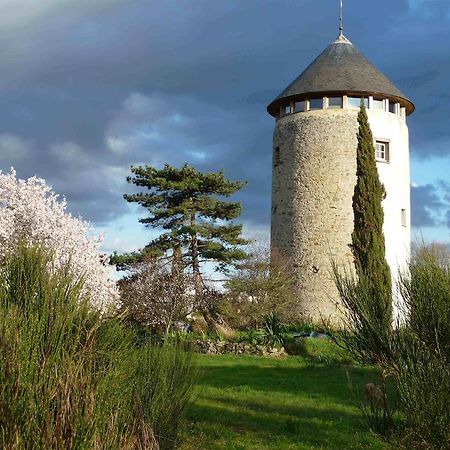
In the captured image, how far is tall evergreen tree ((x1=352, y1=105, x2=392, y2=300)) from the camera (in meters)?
19.2

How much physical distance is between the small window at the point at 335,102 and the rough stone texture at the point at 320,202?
263 mm

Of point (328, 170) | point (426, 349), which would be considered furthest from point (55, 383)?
point (328, 170)

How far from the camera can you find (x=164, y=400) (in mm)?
7363

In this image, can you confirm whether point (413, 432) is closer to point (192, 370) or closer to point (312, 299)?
point (192, 370)

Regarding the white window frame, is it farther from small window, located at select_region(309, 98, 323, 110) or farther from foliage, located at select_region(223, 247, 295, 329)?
foliage, located at select_region(223, 247, 295, 329)

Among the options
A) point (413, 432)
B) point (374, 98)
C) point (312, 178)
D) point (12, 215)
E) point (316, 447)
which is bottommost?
point (316, 447)

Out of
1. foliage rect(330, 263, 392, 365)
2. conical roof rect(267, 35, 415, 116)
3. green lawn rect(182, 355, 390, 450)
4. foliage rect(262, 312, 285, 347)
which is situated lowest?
green lawn rect(182, 355, 390, 450)

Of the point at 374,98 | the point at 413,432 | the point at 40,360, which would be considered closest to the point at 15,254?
the point at 40,360

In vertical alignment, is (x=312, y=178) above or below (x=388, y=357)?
above

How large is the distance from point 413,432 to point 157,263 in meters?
20.1

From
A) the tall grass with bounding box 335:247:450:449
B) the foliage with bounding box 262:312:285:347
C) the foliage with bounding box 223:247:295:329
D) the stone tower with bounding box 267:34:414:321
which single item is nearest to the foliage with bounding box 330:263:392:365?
the tall grass with bounding box 335:247:450:449

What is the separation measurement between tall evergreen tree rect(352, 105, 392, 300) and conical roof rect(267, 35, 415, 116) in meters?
7.64

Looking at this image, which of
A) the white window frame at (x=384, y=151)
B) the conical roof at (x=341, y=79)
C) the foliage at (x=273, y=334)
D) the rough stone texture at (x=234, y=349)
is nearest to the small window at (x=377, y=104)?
the conical roof at (x=341, y=79)

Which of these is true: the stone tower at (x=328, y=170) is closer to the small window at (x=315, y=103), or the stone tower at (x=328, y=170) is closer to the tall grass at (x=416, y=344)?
the small window at (x=315, y=103)
